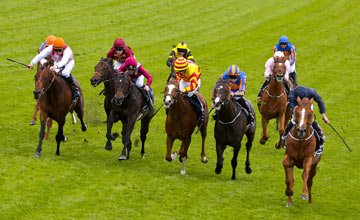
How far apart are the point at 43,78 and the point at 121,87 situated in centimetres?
199

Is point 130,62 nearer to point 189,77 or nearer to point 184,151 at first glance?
point 189,77

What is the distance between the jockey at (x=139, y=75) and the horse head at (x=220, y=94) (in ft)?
8.78

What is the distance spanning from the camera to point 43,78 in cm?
1602

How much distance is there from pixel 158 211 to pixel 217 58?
21.1m

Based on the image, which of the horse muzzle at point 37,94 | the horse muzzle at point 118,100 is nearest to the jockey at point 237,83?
the horse muzzle at point 118,100

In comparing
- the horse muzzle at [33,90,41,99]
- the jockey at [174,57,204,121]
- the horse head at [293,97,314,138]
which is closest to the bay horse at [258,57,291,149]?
the jockey at [174,57,204,121]

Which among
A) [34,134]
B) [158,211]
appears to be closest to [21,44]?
[34,134]

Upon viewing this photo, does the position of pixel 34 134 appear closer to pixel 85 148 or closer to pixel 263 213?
pixel 85 148

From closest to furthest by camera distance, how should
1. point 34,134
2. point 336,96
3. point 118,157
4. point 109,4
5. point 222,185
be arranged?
point 222,185 → point 118,157 → point 34,134 → point 336,96 → point 109,4

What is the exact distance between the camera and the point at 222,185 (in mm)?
15930

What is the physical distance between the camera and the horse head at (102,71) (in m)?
16.3

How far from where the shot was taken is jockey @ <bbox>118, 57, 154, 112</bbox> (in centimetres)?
1698

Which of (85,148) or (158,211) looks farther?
(85,148)

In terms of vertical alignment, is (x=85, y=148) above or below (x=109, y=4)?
below
